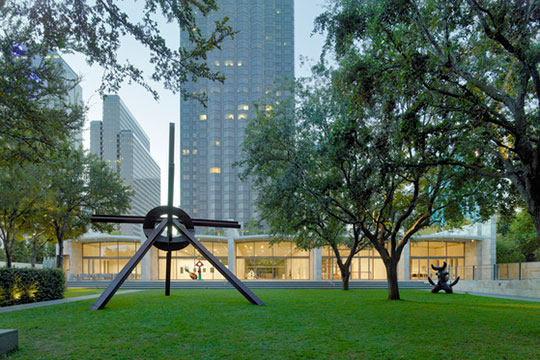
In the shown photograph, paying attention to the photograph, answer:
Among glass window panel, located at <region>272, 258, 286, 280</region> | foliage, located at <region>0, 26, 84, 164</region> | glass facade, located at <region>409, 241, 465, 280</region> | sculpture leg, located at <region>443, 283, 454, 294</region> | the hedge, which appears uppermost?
foliage, located at <region>0, 26, 84, 164</region>

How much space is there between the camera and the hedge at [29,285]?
14656 mm

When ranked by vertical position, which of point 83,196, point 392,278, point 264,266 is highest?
point 83,196

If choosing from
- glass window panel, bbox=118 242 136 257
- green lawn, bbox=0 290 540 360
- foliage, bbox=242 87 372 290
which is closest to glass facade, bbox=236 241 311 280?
glass window panel, bbox=118 242 136 257

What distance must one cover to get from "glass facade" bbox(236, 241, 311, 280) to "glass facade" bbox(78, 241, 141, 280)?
41.3ft

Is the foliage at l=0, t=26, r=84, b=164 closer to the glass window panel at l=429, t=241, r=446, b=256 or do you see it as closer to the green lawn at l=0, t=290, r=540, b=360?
the green lawn at l=0, t=290, r=540, b=360

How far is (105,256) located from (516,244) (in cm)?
4528

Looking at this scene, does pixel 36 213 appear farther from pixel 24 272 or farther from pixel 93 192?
pixel 24 272

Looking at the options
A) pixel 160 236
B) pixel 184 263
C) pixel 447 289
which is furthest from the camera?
pixel 184 263

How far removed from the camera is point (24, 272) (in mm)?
15836

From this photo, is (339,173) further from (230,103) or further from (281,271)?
(230,103)

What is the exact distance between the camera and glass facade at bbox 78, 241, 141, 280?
1766 inches

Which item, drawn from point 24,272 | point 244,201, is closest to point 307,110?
point 24,272

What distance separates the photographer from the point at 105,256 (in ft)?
148

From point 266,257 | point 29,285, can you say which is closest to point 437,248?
point 266,257
